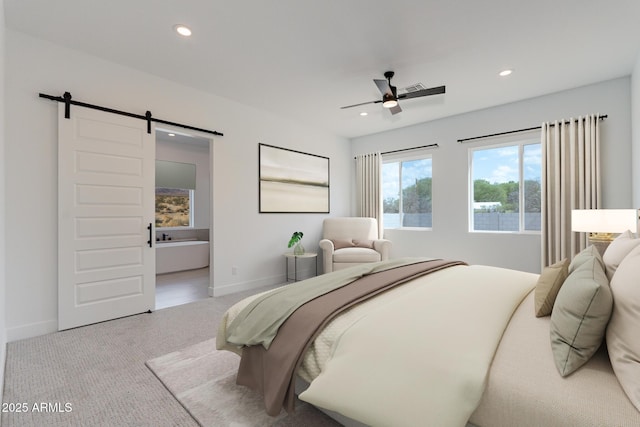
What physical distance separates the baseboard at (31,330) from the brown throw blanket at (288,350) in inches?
88.9

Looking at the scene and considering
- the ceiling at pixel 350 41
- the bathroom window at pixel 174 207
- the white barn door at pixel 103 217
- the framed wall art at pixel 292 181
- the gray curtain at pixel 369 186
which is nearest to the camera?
the ceiling at pixel 350 41

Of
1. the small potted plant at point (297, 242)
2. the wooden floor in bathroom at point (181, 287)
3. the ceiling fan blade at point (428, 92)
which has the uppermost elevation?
the ceiling fan blade at point (428, 92)

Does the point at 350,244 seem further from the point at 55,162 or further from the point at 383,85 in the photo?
the point at 55,162

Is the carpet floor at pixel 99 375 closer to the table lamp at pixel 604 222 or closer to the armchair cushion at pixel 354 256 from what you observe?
the armchair cushion at pixel 354 256

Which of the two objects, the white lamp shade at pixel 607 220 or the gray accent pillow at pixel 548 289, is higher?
the white lamp shade at pixel 607 220

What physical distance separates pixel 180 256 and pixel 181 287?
1364 mm

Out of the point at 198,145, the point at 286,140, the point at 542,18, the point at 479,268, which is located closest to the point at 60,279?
the point at 286,140

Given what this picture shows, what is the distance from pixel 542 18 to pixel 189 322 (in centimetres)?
417

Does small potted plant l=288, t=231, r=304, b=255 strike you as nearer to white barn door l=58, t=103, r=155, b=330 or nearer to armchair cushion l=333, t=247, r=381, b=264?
armchair cushion l=333, t=247, r=381, b=264

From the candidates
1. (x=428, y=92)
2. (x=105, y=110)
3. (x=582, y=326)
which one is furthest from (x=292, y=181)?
(x=582, y=326)

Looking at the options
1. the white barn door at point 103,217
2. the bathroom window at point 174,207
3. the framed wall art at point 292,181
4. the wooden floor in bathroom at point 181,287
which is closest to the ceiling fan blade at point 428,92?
the framed wall art at point 292,181

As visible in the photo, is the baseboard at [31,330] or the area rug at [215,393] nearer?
the area rug at [215,393]

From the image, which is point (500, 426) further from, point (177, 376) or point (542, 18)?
point (542, 18)

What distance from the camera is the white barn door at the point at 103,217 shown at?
281cm
